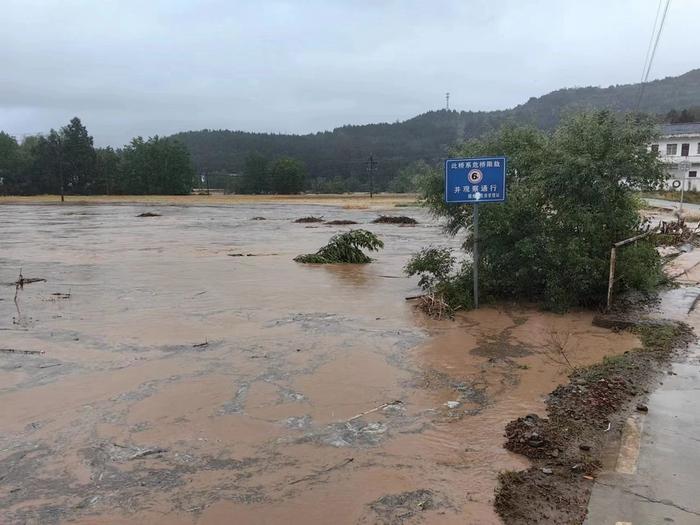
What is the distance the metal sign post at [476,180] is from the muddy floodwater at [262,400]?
2210 millimetres

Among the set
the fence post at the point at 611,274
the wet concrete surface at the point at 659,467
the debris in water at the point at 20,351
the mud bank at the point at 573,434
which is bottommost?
the debris in water at the point at 20,351

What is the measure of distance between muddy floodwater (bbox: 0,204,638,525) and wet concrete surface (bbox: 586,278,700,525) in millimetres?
826

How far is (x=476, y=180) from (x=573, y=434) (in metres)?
5.65

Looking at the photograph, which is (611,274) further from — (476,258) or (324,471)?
(324,471)

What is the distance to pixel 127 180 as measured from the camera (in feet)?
312

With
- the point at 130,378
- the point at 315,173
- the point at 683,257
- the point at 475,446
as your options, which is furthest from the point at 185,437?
the point at 315,173

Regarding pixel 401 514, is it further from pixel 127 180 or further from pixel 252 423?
pixel 127 180

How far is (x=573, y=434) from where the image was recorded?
538 cm

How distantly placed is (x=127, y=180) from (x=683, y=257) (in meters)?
91.8

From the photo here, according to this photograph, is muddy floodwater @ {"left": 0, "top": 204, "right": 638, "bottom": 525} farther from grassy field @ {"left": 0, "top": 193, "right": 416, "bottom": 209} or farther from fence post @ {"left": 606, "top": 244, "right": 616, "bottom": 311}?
grassy field @ {"left": 0, "top": 193, "right": 416, "bottom": 209}

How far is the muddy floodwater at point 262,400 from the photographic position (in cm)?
446

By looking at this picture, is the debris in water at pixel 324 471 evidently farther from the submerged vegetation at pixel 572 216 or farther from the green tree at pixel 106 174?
the green tree at pixel 106 174

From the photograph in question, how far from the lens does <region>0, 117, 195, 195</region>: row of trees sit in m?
91.7

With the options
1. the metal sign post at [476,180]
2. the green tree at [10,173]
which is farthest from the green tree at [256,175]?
the metal sign post at [476,180]
